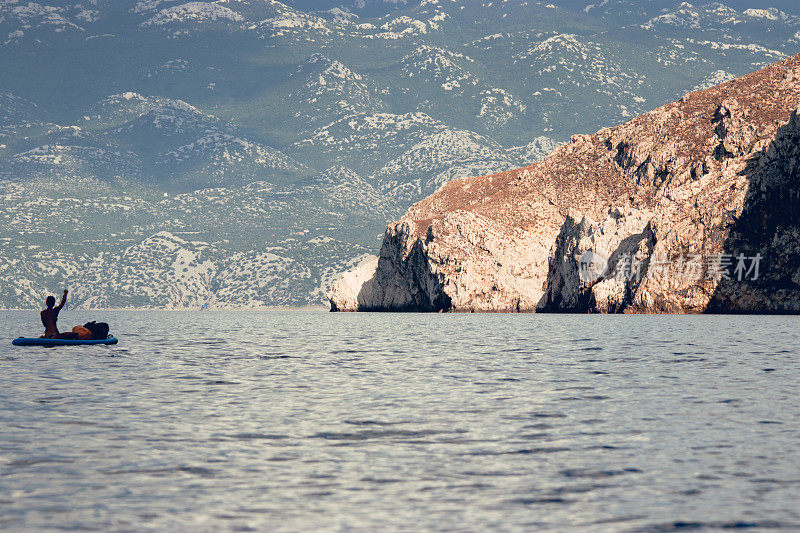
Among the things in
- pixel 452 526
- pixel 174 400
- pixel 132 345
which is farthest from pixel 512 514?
pixel 132 345

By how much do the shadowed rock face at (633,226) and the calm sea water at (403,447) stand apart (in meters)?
78.8

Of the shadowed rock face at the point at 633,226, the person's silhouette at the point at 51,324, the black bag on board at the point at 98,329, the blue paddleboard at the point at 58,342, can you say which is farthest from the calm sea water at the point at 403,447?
the shadowed rock face at the point at 633,226

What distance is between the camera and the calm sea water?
15914 mm

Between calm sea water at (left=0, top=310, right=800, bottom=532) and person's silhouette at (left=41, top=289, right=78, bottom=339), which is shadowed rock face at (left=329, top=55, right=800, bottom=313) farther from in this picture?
person's silhouette at (left=41, top=289, right=78, bottom=339)

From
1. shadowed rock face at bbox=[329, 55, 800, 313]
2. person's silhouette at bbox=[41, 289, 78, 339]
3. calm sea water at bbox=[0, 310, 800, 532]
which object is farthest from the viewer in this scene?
shadowed rock face at bbox=[329, 55, 800, 313]

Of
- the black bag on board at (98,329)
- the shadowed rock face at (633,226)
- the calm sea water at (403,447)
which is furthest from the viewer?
the shadowed rock face at (633,226)

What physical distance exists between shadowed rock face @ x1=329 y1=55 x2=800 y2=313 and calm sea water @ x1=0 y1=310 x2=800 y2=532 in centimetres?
A: 7880

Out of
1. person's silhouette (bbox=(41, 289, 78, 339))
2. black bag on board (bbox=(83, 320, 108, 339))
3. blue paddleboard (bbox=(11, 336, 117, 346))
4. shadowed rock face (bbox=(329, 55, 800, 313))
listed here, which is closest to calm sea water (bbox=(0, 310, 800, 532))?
person's silhouette (bbox=(41, 289, 78, 339))

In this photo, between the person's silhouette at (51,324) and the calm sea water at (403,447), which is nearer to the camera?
the calm sea water at (403,447)

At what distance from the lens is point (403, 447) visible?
71.3ft

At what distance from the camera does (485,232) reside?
15188cm

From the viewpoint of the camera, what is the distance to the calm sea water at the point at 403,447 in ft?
52.2

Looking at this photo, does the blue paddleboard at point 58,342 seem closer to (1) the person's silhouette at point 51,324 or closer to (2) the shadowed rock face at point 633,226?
(1) the person's silhouette at point 51,324

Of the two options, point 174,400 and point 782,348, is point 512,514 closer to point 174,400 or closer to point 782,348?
point 174,400
